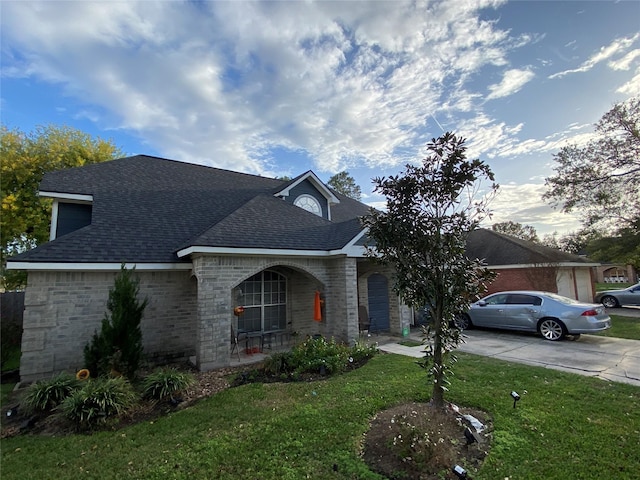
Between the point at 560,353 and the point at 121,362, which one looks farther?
the point at 560,353

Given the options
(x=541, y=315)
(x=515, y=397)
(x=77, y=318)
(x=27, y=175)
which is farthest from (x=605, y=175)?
(x=27, y=175)

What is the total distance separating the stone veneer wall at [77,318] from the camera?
7.19 metres

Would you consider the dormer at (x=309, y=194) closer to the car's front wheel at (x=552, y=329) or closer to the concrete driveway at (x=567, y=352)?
the concrete driveway at (x=567, y=352)

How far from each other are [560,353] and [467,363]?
9.62 feet

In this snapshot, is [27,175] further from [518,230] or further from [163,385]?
[518,230]

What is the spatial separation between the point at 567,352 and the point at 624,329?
5.46 meters

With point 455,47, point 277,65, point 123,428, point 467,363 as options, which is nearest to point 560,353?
point 467,363

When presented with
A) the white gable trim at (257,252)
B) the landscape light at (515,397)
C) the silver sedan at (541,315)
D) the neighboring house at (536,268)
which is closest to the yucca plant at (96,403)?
the white gable trim at (257,252)

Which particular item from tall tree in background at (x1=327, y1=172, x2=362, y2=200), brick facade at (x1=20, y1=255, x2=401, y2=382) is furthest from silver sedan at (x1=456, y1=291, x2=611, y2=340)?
tall tree in background at (x1=327, y1=172, x2=362, y2=200)

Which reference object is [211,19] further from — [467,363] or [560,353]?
[560,353]

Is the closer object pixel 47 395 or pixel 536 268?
pixel 47 395

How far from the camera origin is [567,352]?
8.32 metres

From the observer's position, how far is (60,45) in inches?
295

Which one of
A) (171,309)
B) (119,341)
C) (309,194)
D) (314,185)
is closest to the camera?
(119,341)
